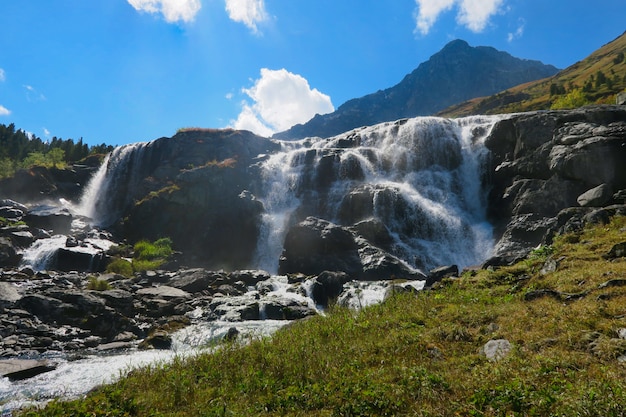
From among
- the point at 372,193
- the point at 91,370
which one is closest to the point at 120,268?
the point at 91,370

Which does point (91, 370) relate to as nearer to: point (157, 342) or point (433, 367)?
point (157, 342)

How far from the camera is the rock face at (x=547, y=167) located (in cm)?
3638

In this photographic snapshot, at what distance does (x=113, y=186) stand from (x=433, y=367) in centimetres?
7277

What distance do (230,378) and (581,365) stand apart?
295 inches

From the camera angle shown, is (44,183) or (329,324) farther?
(44,183)

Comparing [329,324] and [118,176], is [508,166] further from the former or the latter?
[118,176]

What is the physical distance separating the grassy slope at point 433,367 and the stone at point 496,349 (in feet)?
0.75

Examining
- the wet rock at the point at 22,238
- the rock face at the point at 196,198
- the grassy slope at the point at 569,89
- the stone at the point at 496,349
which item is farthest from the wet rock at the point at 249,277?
the grassy slope at the point at 569,89

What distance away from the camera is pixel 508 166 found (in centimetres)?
4609

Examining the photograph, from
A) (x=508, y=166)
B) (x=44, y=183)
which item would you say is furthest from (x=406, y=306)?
(x=44, y=183)

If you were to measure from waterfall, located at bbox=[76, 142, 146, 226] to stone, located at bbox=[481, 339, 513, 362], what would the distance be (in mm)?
68502

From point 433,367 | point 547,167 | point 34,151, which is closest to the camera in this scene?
point 433,367

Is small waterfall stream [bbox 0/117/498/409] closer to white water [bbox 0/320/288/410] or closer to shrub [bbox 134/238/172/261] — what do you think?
white water [bbox 0/320/288/410]

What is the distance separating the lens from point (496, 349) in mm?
8305
